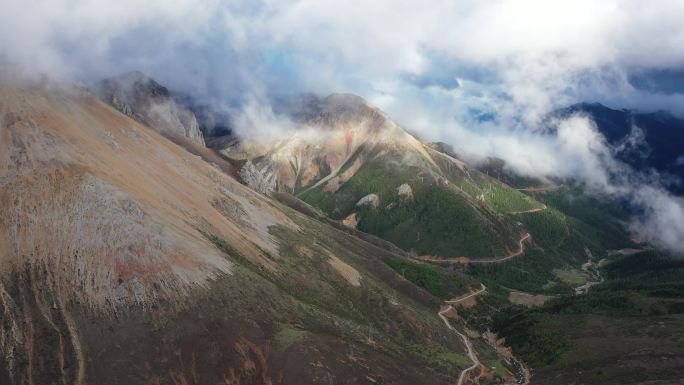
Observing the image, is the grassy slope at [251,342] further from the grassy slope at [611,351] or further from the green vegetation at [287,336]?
the grassy slope at [611,351]

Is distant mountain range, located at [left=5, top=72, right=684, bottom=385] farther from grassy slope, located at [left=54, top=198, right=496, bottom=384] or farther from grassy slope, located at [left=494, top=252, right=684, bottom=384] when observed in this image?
grassy slope, located at [left=494, top=252, right=684, bottom=384]

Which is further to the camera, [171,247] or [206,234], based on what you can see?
[206,234]

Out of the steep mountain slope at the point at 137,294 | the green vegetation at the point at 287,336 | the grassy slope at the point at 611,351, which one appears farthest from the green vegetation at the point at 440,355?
the green vegetation at the point at 287,336

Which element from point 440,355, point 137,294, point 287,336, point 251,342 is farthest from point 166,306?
point 440,355


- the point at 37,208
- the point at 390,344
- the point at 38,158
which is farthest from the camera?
the point at 390,344

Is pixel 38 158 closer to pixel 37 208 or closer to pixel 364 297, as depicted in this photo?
pixel 37 208

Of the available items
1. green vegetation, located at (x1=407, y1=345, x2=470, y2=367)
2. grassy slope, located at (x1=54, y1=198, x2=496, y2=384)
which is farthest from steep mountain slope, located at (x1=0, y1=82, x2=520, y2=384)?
green vegetation, located at (x1=407, y1=345, x2=470, y2=367)

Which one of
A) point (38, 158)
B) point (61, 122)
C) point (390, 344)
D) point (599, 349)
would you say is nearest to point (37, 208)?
point (38, 158)

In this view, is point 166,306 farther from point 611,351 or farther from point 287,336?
point 611,351
